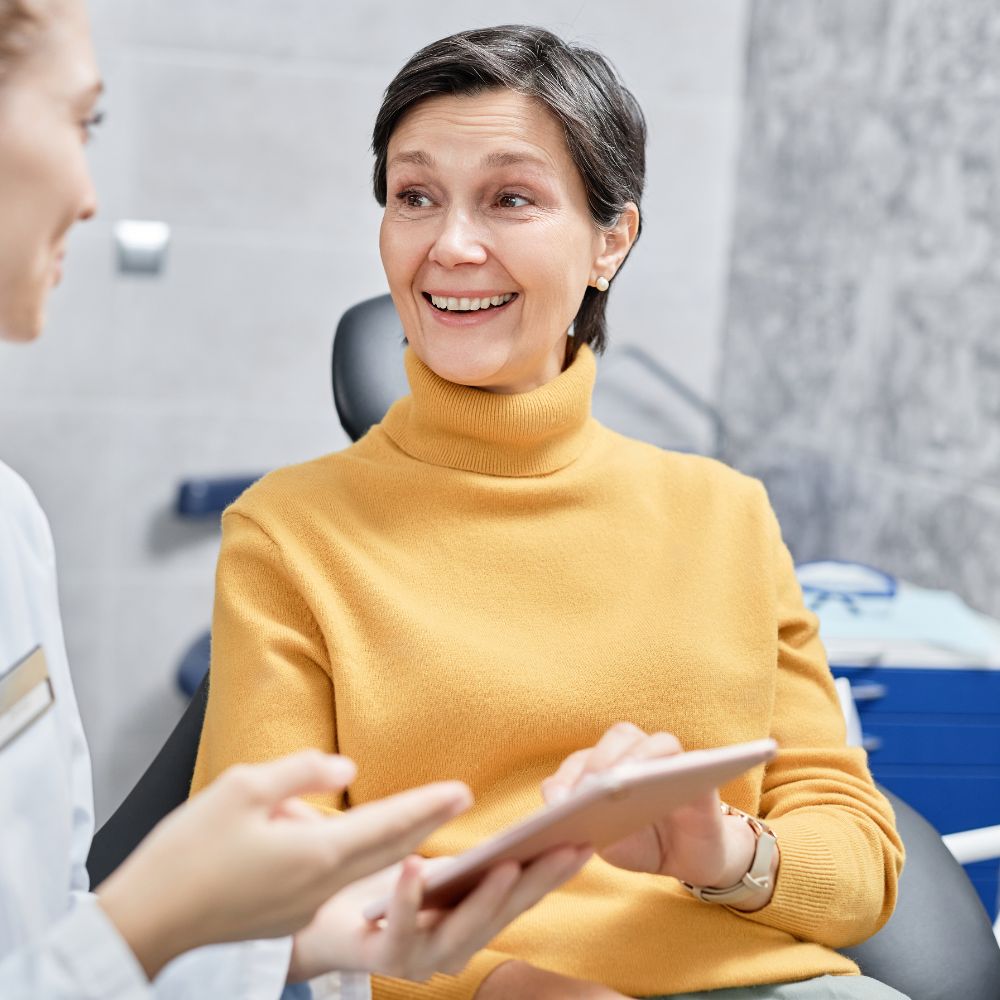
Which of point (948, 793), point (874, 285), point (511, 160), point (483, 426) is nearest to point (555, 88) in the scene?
point (511, 160)

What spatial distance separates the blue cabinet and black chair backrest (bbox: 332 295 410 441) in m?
0.85

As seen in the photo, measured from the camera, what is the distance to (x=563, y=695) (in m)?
1.32

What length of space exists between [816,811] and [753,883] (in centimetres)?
14

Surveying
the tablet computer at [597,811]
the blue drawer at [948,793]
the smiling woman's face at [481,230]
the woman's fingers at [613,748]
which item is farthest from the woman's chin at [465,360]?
the blue drawer at [948,793]

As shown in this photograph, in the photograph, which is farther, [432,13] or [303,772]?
[432,13]

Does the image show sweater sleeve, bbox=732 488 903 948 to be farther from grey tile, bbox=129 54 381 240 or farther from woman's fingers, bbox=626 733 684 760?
grey tile, bbox=129 54 381 240

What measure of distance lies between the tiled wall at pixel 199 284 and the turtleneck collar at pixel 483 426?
5.29 ft

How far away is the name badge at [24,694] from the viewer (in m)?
0.97

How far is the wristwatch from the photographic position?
4.12ft

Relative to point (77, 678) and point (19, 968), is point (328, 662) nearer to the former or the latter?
point (19, 968)

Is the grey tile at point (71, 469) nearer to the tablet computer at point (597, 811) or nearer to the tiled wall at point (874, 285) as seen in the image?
the tiled wall at point (874, 285)

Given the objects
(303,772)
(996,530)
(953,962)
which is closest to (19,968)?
(303,772)

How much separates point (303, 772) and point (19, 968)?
0.66ft

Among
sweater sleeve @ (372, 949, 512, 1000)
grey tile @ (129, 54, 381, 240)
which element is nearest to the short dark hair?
sweater sleeve @ (372, 949, 512, 1000)
